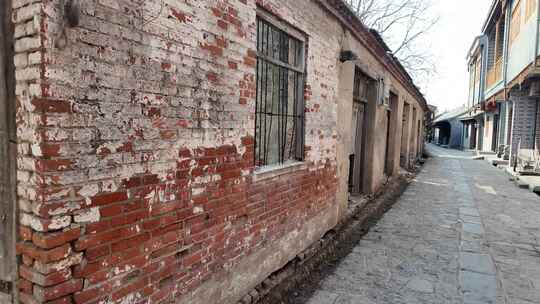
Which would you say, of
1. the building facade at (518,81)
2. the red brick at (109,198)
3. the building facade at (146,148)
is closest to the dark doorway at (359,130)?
the building facade at (146,148)

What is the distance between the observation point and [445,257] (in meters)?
4.73

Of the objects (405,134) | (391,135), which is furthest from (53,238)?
(405,134)

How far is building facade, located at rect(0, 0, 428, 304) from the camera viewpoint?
1639mm

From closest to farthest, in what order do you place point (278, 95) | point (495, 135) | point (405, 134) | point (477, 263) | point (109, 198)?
point (109, 198) → point (278, 95) → point (477, 263) → point (405, 134) → point (495, 135)

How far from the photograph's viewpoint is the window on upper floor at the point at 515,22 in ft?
42.6

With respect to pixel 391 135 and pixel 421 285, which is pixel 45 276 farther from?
pixel 391 135

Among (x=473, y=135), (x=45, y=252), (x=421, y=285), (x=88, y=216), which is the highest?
(x=473, y=135)

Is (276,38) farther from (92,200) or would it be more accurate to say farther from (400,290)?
(400,290)

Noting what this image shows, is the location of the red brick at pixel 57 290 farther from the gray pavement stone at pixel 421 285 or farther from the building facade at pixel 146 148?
the gray pavement stone at pixel 421 285

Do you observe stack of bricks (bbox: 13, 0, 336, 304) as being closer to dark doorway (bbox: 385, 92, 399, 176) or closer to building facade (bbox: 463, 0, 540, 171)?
dark doorway (bbox: 385, 92, 399, 176)

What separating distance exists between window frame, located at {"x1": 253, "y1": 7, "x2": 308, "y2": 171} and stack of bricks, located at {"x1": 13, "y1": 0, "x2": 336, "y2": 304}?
0.38 metres

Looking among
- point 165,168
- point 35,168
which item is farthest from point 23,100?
point 165,168

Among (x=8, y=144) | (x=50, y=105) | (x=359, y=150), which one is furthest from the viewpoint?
(x=359, y=150)

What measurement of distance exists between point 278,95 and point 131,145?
87.4 inches
